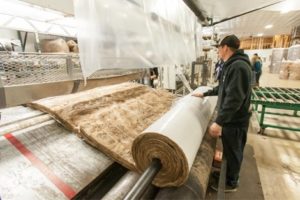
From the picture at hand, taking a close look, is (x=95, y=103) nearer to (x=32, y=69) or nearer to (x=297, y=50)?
(x=32, y=69)

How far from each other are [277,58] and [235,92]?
1137 cm

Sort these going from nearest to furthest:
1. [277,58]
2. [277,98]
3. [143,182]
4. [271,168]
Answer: [143,182] → [271,168] → [277,98] → [277,58]

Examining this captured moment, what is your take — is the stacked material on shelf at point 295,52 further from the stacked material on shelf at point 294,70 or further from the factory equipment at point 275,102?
the factory equipment at point 275,102

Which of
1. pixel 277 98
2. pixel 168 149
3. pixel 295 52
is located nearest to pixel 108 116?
pixel 168 149

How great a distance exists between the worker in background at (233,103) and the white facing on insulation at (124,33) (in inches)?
20.2

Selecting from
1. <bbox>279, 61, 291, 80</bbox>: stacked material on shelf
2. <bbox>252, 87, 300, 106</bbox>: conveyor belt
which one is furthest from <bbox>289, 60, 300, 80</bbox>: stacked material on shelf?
<bbox>252, 87, 300, 106</bbox>: conveyor belt

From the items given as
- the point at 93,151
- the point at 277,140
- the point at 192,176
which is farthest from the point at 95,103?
the point at 277,140

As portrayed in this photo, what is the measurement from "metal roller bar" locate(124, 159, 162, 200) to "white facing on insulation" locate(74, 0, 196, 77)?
54 cm

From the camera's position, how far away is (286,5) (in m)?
3.33

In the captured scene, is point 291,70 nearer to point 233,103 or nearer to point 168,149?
point 233,103

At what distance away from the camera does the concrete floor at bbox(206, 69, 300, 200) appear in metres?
1.77

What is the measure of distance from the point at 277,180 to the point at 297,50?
836cm

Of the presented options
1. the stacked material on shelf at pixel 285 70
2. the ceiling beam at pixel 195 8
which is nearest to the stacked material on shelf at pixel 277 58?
the stacked material on shelf at pixel 285 70

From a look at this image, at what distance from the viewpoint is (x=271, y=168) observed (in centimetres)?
214
